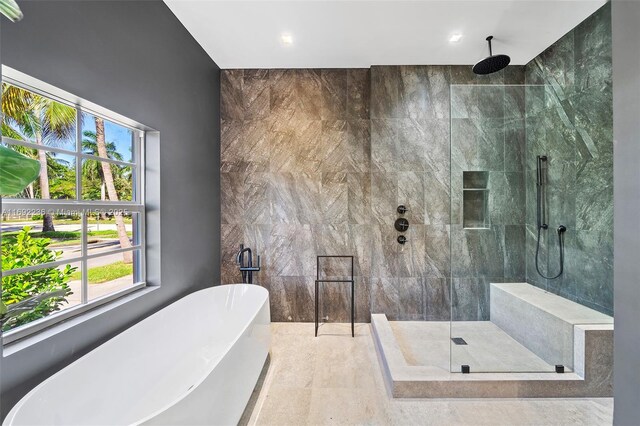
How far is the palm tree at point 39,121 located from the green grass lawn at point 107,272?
0.40 meters

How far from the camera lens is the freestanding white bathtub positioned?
3.83 ft

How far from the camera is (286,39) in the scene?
263 cm

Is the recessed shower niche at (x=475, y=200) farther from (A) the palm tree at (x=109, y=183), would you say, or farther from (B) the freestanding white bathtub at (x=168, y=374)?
(A) the palm tree at (x=109, y=183)

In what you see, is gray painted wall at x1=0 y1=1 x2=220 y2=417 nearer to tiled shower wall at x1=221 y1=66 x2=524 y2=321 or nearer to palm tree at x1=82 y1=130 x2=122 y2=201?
palm tree at x1=82 y1=130 x2=122 y2=201

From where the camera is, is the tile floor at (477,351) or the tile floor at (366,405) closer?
the tile floor at (366,405)

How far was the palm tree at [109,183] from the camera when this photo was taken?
1.91 meters

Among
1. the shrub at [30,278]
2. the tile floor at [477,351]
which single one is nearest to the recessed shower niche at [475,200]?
the tile floor at [477,351]

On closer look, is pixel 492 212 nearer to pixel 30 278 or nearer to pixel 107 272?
pixel 107 272

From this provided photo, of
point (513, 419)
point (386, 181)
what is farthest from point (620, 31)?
point (513, 419)

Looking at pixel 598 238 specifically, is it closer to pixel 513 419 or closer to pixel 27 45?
pixel 513 419

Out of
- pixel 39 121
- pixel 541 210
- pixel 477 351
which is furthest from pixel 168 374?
pixel 541 210

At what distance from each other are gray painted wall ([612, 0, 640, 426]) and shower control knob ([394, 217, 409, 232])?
1785 millimetres

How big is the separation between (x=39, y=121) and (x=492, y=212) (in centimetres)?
317

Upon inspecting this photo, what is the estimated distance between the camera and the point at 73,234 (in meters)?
1.67
